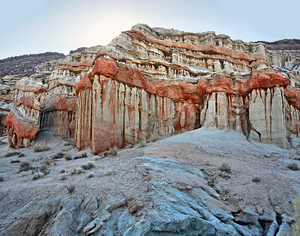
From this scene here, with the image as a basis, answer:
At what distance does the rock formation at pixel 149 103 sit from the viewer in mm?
17375

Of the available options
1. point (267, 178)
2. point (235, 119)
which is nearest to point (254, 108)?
point (235, 119)

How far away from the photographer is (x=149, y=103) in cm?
2173

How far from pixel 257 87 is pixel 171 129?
9.71 metres

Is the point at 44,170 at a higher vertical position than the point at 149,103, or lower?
lower

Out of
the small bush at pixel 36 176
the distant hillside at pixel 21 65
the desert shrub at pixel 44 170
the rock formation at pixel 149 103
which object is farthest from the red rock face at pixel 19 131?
the distant hillside at pixel 21 65

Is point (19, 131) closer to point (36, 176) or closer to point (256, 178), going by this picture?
point (36, 176)

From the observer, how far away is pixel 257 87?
19031 mm

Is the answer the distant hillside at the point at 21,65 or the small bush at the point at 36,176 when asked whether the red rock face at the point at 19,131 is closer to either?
the small bush at the point at 36,176

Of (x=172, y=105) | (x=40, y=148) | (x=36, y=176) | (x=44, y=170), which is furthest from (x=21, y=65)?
(x=36, y=176)

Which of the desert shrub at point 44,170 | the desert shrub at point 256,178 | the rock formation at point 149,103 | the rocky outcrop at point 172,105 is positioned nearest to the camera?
the desert shrub at point 256,178

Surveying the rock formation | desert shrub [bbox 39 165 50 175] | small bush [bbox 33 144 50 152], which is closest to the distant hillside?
the rock formation

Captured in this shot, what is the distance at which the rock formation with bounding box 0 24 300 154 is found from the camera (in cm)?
1738

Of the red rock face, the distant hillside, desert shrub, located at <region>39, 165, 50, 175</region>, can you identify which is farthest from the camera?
the distant hillside

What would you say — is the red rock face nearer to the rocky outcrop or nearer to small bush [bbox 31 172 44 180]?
the rocky outcrop
